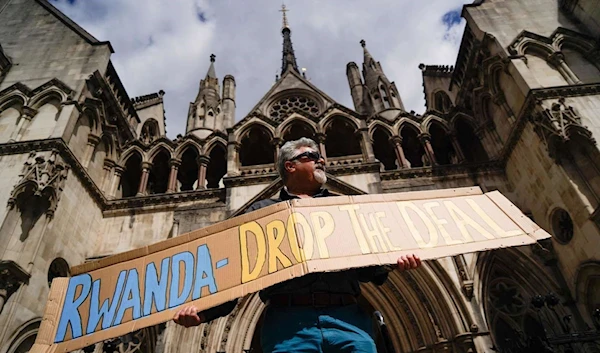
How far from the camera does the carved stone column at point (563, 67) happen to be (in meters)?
9.88

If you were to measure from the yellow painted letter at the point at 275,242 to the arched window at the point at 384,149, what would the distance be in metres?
11.0

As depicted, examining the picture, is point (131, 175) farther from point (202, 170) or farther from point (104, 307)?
point (104, 307)

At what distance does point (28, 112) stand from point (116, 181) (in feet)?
10.0

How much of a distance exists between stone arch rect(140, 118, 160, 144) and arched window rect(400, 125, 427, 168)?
36.6ft

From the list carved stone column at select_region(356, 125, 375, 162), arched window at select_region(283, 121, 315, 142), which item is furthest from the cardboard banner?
arched window at select_region(283, 121, 315, 142)

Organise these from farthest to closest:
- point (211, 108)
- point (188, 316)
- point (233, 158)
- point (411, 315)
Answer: point (211, 108), point (233, 158), point (411, 315), point (188, 316)

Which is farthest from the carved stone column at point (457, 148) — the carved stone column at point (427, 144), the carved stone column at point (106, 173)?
the carved stone column at point (106, 173)

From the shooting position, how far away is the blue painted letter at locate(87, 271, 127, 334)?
248cm

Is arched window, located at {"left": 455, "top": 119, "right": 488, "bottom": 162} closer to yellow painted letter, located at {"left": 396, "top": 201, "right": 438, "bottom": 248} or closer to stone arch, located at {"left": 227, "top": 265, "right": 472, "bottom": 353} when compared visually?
stone arch, located at {"left": 227, "top": 265, "right": 472, "bottom": 353}

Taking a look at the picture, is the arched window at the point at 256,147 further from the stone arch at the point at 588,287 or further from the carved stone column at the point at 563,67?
the stone arch at the point at 588,287

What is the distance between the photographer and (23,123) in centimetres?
1010

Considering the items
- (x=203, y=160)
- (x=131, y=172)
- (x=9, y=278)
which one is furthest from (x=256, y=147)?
(x=9, y=278)

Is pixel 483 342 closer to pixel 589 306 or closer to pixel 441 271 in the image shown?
pixel 441 271

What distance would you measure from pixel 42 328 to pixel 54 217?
7.37 meters
